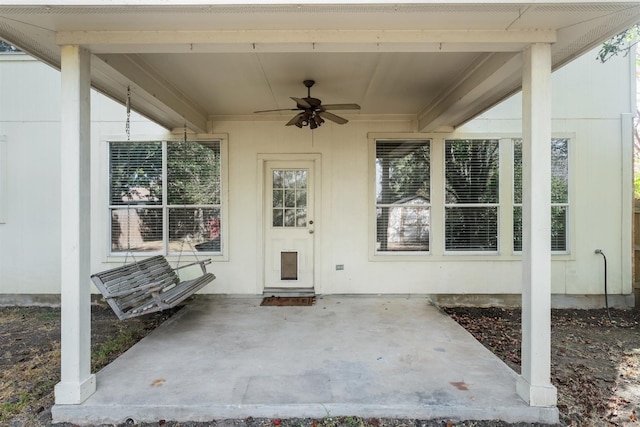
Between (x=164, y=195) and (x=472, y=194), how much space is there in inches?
177

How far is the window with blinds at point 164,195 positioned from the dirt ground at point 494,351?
1077 mm

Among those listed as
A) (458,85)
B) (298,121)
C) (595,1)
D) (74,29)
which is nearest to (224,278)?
(298,121)

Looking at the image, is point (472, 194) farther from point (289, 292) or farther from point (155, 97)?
point (155, 97)

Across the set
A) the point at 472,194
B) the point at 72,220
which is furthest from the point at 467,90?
the point at 72,220

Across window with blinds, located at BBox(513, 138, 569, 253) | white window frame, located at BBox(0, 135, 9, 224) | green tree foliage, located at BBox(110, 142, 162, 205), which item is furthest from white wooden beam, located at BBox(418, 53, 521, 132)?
white window frame, located at BBox(0, 135, 9, 224)

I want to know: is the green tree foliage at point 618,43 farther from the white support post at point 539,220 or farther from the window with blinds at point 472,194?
the white support post at point 539,220

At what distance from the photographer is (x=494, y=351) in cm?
351

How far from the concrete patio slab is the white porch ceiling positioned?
96.1 inches

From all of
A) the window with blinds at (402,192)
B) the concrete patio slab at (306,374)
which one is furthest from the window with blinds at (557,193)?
the concrete patio slab at (306,374)

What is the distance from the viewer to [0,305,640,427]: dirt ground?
2.39 metres

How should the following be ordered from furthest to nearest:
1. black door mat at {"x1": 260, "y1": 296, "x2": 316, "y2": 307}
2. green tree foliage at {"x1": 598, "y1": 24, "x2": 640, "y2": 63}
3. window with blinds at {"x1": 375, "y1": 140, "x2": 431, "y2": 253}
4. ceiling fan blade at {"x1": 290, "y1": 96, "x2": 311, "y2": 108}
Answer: window with blinds at {"x1": 375, "y1": 140, "x2": 431, "y2": 253}, black door mat at {"x1": 260, "y1": 296, "x2": 316, "y2": 307}, green tree foliage at {"x1": 598, "y1": 24, "x2": 640, "y2": 63}, ceiling fan blade at {"x1": 290, "y1": 96, "x2": 311, "y2": 108}

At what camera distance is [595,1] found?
2.06m

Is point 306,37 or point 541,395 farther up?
point 306,37

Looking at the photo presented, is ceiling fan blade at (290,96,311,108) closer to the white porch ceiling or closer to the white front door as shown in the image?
the white porch ceiling
